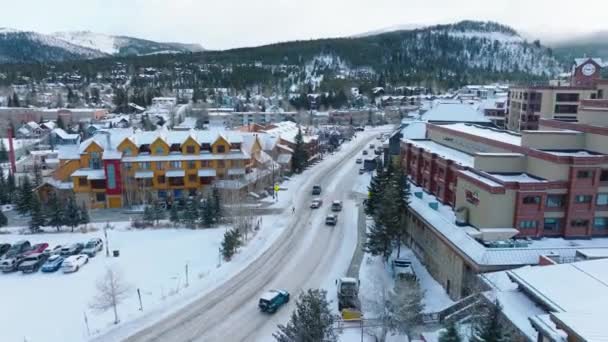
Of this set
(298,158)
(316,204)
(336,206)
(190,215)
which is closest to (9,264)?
(190,215)

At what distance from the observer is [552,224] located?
1107 inches

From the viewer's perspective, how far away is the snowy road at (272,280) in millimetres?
24047

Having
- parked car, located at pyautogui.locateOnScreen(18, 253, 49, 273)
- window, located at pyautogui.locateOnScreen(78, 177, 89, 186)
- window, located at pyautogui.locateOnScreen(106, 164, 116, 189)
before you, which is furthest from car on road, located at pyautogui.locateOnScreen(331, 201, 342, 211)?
window, located at pyautogui.locateOnScreen(78, 177, 89, 186)

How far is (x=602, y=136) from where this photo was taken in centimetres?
2797

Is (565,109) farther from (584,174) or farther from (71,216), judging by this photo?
(71,216)

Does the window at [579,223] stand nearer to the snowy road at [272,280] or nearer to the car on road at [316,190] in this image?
the snowy road at [272,280]

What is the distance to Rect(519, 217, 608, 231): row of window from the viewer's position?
91.2 feet

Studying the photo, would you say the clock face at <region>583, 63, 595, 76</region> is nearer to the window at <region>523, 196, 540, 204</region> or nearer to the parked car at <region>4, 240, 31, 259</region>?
the window at <region>523, 196, 540, 204</region>

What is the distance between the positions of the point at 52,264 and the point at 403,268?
25961 mm

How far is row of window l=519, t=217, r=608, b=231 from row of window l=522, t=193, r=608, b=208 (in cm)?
99

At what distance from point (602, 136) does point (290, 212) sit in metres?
28.3

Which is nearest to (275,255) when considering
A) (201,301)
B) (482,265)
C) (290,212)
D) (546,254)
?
(201,301)

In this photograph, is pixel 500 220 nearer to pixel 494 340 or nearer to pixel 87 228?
pixel 494 340

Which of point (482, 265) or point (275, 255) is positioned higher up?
point (482, 265)
